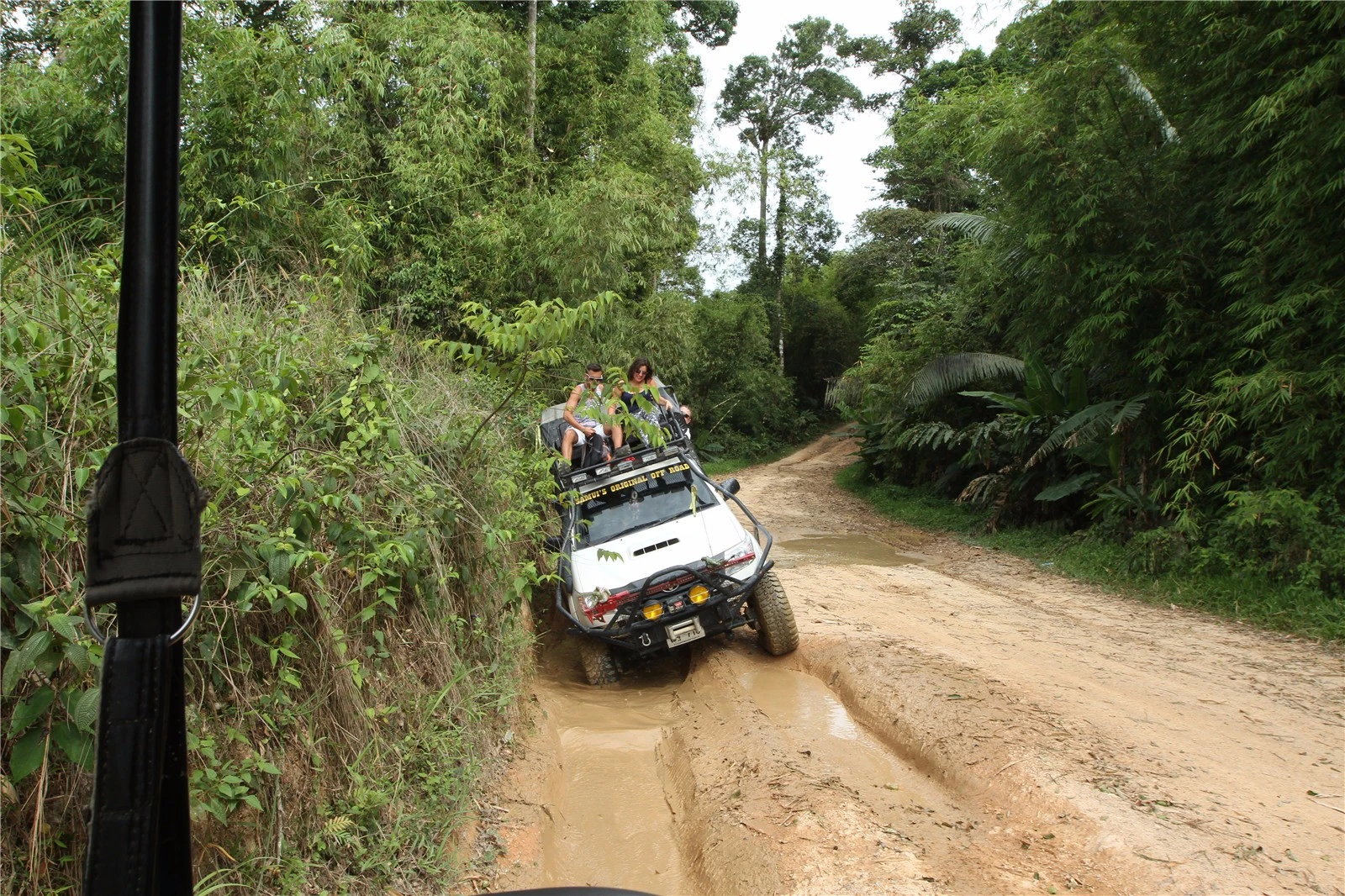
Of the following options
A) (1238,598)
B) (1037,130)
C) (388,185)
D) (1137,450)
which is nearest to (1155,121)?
Answer: (1037,130)

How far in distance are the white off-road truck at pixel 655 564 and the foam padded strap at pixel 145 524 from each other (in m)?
5.40

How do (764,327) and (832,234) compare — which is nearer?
(764,327)

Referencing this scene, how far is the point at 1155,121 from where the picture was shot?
36.1ft

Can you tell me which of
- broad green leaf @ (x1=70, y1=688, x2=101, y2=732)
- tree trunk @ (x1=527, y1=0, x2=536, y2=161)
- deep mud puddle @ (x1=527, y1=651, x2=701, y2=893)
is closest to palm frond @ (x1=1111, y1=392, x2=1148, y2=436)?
deep mud puddle @ (x1=527, y1=651, x2=701, y2=893)

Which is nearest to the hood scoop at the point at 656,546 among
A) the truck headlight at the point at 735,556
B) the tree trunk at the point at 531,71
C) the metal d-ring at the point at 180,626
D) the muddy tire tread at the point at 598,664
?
the truck headlight at the point at 735,556

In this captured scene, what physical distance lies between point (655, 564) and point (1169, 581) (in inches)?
256

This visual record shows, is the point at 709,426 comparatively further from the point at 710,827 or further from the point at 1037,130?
the point at 710,827

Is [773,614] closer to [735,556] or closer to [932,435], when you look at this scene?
[735,556]

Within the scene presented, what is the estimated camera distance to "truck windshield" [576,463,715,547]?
25.8 ft

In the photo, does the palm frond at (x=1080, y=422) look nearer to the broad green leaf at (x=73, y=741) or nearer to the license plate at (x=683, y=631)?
the license plate at (x=683, y=631)

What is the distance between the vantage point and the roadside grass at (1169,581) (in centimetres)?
811

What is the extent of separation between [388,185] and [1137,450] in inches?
445

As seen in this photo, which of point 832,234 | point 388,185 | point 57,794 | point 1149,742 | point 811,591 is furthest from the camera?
point 832,234

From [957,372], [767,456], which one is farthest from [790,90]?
[957,372]
